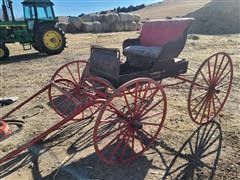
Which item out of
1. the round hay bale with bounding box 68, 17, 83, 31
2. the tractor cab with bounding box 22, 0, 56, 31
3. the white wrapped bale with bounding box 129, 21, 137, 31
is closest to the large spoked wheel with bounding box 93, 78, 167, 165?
the tractor cab with bounding box 22, 0, 56, 31

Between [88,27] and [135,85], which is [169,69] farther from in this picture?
[88,27]

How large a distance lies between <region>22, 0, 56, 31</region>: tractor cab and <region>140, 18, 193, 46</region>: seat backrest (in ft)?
25.3

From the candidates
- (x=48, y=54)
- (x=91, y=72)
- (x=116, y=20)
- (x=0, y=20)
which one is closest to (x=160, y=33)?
(x=91, y=72)

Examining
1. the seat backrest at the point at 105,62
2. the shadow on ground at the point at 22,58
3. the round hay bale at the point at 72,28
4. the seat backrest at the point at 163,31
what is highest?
the seat backrest at the point at 163,31

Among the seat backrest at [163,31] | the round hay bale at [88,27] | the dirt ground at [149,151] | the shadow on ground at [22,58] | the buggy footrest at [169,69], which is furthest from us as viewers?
the round hay bale at [88,27]

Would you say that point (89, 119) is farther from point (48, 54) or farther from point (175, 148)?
point (48, 54)

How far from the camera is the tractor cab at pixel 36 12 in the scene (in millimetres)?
12242

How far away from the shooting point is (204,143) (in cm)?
435

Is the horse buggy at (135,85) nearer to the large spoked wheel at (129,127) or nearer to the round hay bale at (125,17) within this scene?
the large spoked wheel at (129,127)

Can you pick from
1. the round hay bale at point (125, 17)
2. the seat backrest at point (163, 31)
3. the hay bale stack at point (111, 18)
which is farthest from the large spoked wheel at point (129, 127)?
the round hay bale at point (125, 17)

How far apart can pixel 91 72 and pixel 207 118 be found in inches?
75.2

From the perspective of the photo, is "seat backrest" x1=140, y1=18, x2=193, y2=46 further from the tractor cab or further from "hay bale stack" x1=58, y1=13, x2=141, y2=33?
"hay bale stack" x1=58, y1=13, x2=141, y2=33

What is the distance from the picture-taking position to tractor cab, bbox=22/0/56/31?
40.2 ft

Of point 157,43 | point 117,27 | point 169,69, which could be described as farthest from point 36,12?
point 117,27
